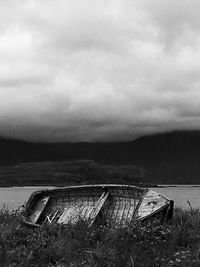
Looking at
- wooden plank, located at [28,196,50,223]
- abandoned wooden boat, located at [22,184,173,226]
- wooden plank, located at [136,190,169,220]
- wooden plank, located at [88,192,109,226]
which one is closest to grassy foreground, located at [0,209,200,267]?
wooden plank, located at [136,190,169,220]

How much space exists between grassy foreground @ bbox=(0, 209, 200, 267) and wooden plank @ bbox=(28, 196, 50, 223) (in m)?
4.80

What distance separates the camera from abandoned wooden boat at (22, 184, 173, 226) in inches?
660

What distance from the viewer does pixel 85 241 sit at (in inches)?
460

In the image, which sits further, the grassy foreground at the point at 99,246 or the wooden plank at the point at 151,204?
the wooden plank at the point at 151,204

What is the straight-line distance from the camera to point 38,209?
19.5 metres

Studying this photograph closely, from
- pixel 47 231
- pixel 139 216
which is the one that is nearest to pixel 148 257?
pixel 47 231

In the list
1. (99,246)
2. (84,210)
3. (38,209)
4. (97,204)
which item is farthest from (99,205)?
(99,246)

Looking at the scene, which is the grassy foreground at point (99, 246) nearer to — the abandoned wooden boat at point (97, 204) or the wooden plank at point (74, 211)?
the abandoned wooden boat at point (97, 204)

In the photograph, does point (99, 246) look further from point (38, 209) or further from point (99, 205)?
point (38, 209)

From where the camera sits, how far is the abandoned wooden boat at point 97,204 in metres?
16.8

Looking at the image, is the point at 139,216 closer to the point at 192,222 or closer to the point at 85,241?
the point at 192,222

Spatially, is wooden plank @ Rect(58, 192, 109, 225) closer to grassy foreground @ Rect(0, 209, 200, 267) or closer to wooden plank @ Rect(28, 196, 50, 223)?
wooden plank @ Rect(28, 196, 50, 223)

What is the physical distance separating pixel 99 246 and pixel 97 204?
8.19m

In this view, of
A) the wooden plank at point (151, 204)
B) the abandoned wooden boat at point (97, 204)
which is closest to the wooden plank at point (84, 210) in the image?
the abandoned wooden boat at point (97, 204)
